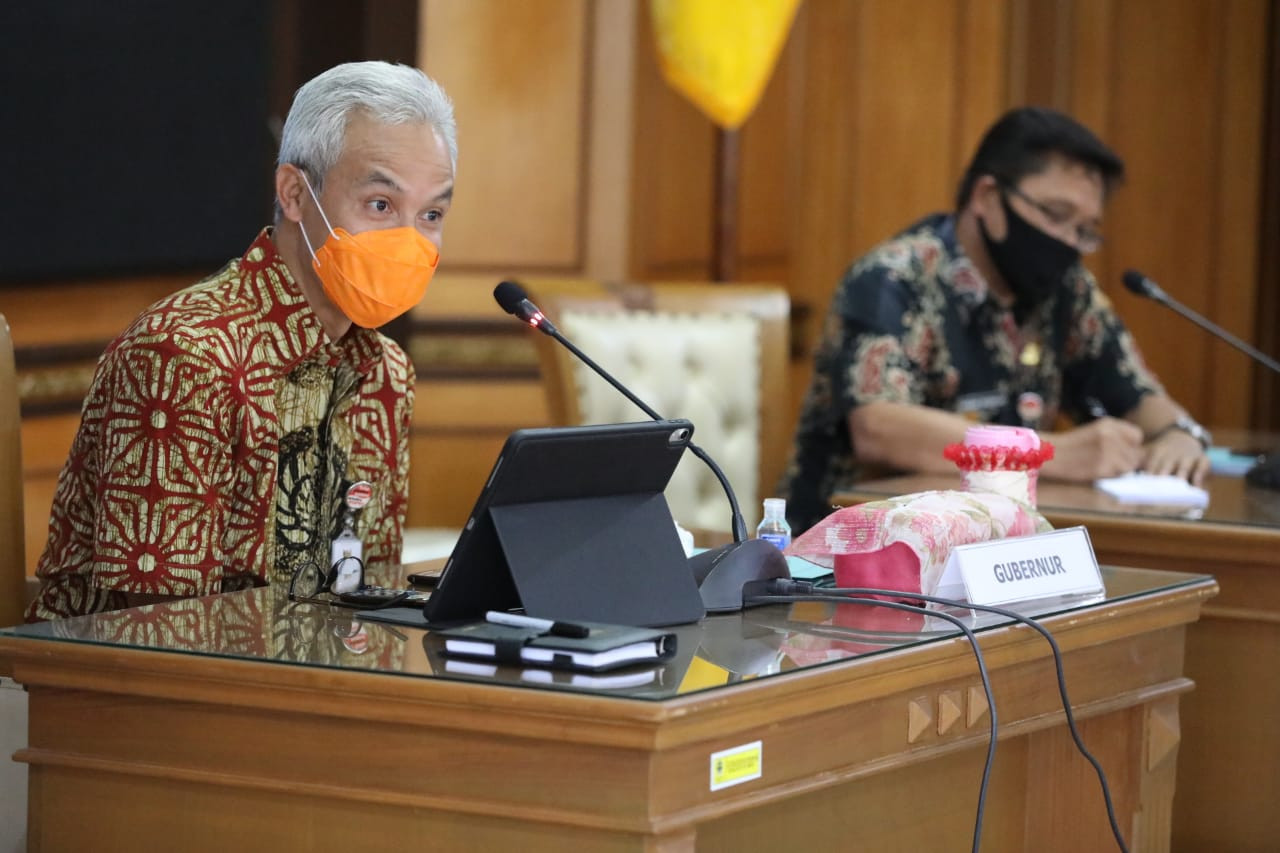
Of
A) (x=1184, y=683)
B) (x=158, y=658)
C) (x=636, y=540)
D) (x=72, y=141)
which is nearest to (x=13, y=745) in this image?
(x=158, y=658)

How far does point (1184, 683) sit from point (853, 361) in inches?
47.1

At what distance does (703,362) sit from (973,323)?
0.52 metres

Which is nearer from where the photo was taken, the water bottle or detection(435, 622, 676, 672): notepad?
detection(435, 622, 676, 672): notepad

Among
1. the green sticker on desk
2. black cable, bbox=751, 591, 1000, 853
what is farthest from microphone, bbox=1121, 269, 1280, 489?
the green sticker on desk

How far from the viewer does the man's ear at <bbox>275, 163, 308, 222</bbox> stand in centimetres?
196

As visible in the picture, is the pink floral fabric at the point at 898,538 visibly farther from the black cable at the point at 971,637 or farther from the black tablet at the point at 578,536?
the black tablet at the point at 578,536

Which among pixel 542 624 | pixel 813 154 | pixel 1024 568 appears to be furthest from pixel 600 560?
pixel 813 154

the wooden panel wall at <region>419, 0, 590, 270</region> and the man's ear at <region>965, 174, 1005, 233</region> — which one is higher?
the wooden panel wall at <region>419, 0, 590, 270</region>

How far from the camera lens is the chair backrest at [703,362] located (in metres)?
3.10

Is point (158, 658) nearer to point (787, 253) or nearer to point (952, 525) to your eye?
point (952, 525)

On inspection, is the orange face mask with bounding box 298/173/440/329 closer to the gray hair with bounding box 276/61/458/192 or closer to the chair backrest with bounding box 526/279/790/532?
the gray hair with bounding box 276/61/458/192

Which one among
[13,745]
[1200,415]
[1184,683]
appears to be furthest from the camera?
[1200,415]

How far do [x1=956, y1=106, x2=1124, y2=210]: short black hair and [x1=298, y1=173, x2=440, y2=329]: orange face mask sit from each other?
158 centimetres

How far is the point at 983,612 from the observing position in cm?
166
